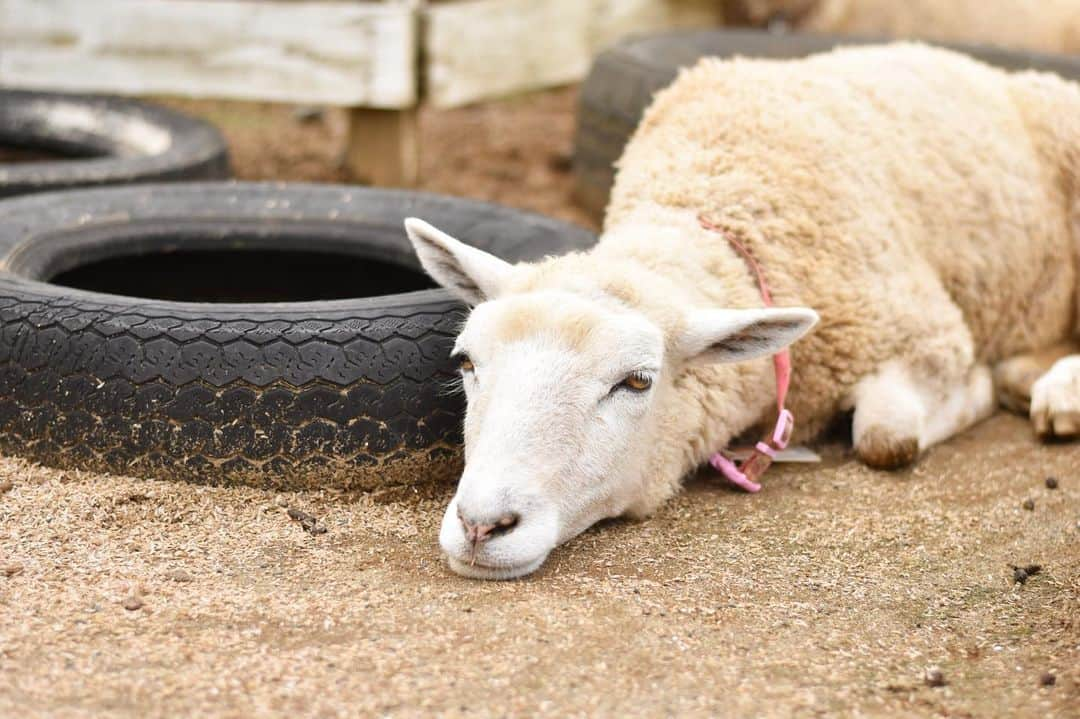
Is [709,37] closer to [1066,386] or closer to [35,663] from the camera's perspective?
[1066,386]

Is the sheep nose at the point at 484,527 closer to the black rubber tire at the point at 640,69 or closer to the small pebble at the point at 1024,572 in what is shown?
the small pebble at the point at 1024,572

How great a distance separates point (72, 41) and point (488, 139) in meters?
2.69

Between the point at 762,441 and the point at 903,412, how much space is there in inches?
17.0

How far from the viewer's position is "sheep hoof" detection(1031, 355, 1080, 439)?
4.14m

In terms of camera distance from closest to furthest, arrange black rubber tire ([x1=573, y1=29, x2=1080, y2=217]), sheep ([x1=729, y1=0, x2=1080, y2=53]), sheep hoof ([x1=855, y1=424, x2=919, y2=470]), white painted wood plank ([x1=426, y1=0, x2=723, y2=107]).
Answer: sheep hoof ([x1=855, y1=424, x2=919, y2=470]), black rubber tire ([x1=573, y1=29, x2=1080, y2=217]), white painted wood plank ([x1=426, y1=0, x2=723, y2=107]), sheep ([x1=729, y1=0, x2=1080, y2=53])

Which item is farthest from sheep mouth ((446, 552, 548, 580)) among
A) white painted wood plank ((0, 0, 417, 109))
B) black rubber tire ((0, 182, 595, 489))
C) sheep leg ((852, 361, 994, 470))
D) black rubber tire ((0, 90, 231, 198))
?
white painted wood plank ((0, 0, 417, 109))

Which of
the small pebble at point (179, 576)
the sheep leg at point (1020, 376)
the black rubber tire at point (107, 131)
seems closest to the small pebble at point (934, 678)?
the small pebble at point (179, 576)

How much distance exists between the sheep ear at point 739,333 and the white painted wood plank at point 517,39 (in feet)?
12.3

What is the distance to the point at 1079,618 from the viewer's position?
119 inches

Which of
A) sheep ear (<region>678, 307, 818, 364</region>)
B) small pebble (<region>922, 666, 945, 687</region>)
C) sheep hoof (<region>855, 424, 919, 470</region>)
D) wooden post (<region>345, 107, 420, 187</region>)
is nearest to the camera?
small pebble (<region>922, 666, 945, 687</region>)

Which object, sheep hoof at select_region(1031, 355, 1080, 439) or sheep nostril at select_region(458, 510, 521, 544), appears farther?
sheep hoof at select_region(1031, 355, 1080, 439)

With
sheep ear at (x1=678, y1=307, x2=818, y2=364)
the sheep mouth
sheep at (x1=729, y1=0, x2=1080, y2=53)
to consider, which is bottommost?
the sheep mouth

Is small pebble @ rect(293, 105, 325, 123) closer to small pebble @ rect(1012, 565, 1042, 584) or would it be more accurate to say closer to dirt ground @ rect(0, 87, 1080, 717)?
dirt ground @ rect(0, 87, 1080, 717)

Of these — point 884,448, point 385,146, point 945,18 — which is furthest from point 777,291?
point 945,18
